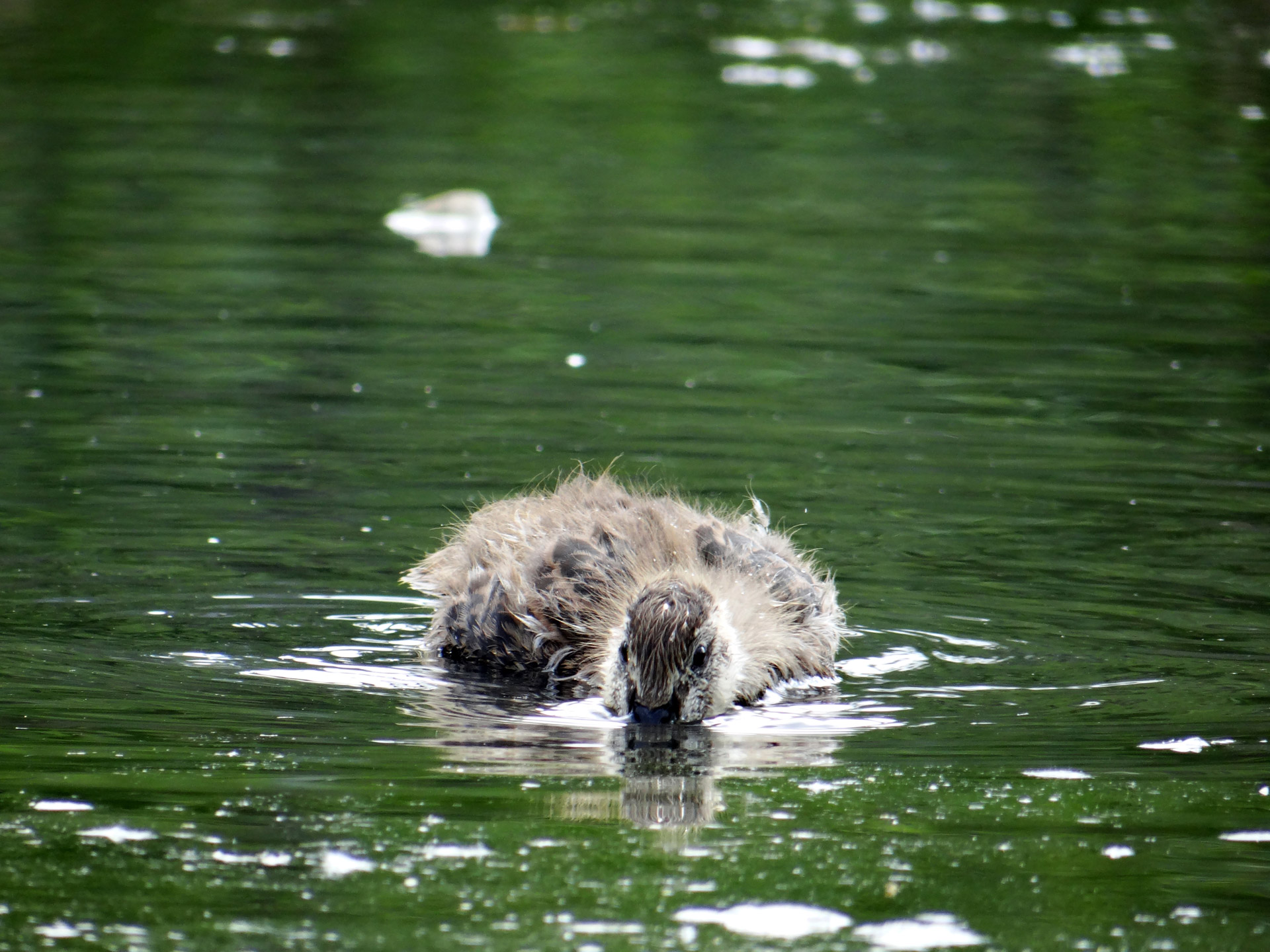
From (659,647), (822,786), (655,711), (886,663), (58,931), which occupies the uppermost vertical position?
(58,931)

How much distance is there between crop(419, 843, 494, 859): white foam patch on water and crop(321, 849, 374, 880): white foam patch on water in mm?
155

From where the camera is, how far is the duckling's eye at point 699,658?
22.6 ft

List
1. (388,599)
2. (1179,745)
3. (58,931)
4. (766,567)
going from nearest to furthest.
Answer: (58,931), (1179,745), (766,567), (388,599)

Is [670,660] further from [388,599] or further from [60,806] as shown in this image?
[60,806]

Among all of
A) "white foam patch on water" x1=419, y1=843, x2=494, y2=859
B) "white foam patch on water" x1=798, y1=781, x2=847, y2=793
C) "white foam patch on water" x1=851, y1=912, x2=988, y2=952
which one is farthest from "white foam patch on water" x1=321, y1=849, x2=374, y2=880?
"white foam patch on water" x1=798, y1=781, x2=847, y2=793

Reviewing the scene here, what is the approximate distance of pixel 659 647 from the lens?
6832mm

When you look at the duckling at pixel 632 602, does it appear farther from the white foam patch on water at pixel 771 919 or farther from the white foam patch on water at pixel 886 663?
the white foam patch on water at pixel 771 919

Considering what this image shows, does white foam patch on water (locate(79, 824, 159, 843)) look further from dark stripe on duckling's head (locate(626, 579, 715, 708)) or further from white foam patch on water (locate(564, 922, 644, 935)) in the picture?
dark stripe on duckling's head (locate(626, 579, 715, 708))

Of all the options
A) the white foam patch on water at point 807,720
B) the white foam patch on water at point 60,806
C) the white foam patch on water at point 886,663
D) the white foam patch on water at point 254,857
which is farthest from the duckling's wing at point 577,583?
the white foam patch on water at point 254,857

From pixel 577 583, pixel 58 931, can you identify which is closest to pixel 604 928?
pixel 58 931

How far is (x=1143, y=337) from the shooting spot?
1344 cm

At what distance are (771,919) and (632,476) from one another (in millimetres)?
5179

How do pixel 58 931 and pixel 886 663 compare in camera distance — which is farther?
pixel 886 663

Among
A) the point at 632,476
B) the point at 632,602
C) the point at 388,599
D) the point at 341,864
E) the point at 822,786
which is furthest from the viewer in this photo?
the point at 632,476
